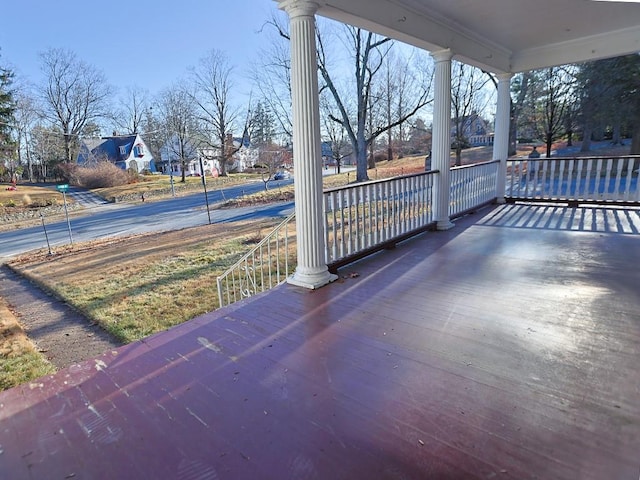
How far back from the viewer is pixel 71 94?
2659cm

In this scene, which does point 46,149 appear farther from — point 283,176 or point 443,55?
point 443,55

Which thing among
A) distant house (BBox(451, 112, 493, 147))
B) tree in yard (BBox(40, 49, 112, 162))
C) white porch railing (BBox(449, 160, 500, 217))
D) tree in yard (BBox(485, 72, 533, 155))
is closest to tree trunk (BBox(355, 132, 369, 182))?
distant house (BBox(451, 112, 493, 147))

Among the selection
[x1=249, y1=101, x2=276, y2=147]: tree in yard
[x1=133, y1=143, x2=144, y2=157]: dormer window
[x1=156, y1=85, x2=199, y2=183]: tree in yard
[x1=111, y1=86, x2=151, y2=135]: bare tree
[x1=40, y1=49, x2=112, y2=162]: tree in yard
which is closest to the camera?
[x1=40, y1=49, x2=112, y2=162]: tree in yard

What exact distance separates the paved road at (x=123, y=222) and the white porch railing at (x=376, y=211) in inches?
355

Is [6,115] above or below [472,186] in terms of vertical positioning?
above

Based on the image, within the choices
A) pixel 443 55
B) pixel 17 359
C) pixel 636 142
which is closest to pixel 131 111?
pixel 17 359

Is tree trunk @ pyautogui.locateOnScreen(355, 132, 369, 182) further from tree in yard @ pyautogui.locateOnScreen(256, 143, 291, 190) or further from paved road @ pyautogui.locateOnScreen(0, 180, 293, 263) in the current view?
tree in yard @ pyautogui.locateOnScreen(256, 143, 291, 190)

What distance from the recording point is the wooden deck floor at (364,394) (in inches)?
58.1

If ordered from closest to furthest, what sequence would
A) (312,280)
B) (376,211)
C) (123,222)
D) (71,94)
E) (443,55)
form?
(312,280), (376,211), (443,55), (123,222), (71,94)

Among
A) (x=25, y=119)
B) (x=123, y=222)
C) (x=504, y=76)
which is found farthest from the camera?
(x=25, y=119)

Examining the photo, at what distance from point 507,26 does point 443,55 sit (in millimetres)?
990

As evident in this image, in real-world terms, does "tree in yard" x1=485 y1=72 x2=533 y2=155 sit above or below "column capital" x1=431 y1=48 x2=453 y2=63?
above

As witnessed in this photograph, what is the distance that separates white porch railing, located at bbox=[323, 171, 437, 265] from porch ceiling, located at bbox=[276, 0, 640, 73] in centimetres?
160

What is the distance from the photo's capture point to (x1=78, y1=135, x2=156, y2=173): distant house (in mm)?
31281
